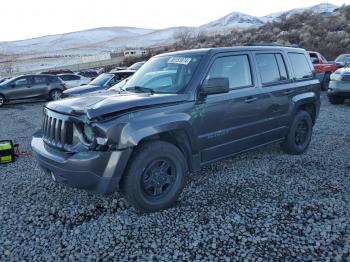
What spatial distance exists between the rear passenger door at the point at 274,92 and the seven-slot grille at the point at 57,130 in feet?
9.06

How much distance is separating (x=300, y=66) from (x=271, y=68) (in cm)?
98

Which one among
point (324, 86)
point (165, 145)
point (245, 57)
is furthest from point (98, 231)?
point (324, 86)

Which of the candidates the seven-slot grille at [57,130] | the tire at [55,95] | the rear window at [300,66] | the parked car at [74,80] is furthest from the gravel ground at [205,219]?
the parked car at [74,80]

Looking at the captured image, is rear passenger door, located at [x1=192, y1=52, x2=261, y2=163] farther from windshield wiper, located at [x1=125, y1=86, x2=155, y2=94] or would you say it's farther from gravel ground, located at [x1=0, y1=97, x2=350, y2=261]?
windshield wiper, located at [x1=125, y1=86, x2=155, y2=94]

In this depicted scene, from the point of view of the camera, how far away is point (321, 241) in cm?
323

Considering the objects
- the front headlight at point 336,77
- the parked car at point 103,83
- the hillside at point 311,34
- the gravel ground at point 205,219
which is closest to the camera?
the gravel ground at point 205,219

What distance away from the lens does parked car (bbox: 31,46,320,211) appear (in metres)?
3.45

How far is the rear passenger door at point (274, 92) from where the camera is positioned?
16.2 ft

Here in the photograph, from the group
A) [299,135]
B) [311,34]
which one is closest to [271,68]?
[299,135]

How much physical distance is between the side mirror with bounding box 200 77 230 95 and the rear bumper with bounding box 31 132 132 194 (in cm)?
124

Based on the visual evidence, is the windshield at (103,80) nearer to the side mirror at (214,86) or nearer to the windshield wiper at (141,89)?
the windshield wiper at (141,89)

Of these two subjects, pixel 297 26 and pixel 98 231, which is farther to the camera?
pixel 297 26

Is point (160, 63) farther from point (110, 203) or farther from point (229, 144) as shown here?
point (110, 203)

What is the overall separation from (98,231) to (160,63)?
2.48 m
